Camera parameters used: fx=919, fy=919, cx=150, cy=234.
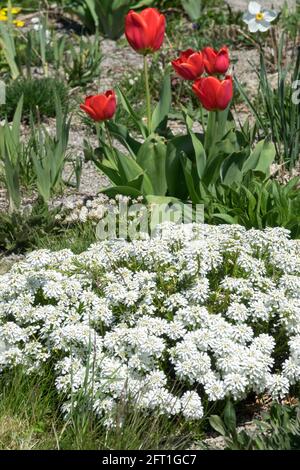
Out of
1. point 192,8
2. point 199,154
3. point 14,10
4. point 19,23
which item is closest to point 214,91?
point 199,154

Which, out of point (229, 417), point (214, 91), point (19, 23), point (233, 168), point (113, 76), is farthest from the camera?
point (19, 23)

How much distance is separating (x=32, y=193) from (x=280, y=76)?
155 cm

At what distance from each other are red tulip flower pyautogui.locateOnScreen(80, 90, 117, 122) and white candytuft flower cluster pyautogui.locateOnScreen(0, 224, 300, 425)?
758mm

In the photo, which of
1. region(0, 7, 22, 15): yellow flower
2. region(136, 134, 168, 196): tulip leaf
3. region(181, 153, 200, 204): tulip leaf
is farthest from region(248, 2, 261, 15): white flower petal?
region(0, 7, 22, 15): yellow flower

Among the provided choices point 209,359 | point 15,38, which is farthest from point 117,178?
point 15,38

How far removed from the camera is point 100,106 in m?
4.19

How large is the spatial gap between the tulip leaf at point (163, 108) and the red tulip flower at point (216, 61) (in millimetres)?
456

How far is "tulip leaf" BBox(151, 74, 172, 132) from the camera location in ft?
15.4

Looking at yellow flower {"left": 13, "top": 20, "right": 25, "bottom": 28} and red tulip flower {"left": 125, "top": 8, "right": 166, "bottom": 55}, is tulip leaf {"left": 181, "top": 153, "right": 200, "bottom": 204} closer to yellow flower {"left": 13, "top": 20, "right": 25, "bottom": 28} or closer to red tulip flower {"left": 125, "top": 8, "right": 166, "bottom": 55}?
red tulip flower {"left": 125, "top": 8, "right": 166, "bottom": 55}

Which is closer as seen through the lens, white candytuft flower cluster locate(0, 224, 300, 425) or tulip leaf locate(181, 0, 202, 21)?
white candytuft flower cluster locate(0, 224, 300, 425)

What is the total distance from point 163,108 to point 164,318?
5.21 feet

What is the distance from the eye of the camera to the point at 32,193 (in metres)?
5.05

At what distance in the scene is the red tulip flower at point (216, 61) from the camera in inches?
165

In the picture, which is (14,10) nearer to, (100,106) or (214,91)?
(100,106)
